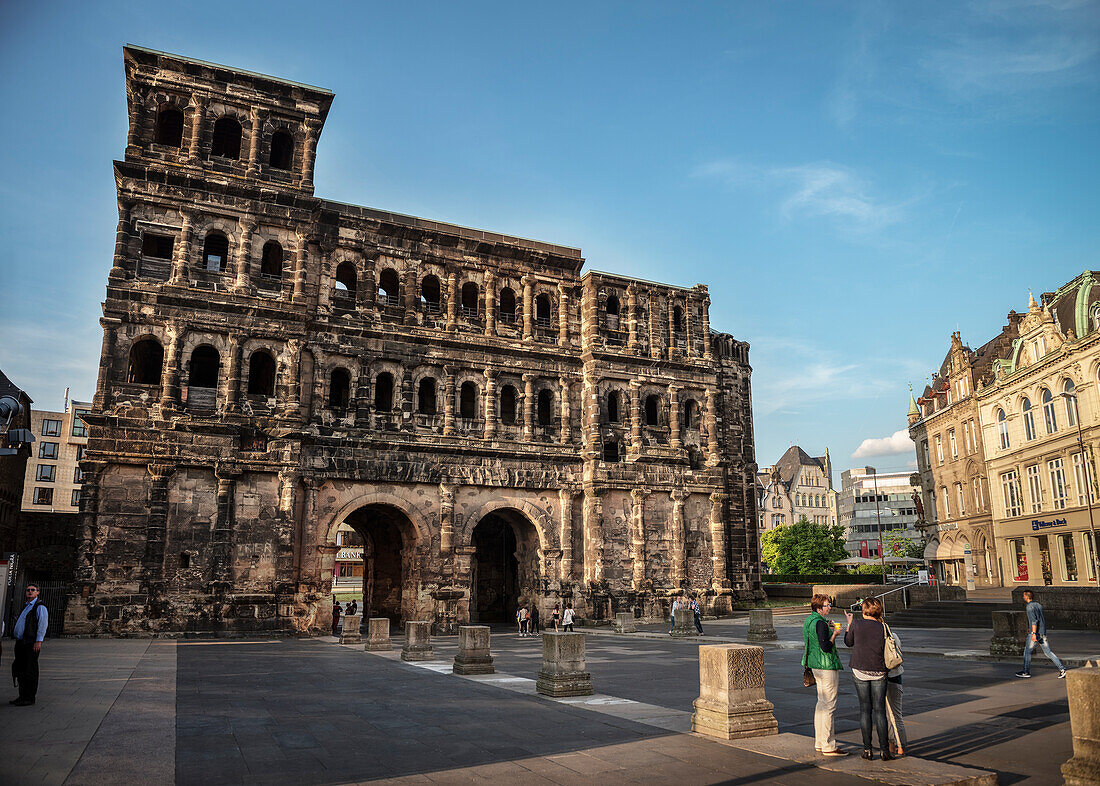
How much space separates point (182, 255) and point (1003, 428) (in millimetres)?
47196

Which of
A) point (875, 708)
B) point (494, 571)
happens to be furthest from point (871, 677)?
point (494, 571)

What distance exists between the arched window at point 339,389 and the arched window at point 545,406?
9.06 m

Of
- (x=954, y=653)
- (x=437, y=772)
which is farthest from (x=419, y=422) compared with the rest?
(x=437, y=772)

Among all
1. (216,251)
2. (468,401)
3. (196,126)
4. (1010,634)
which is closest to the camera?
(1010,634)

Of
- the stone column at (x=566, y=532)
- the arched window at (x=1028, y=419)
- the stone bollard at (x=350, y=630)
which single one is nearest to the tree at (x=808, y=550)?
the arched window at (x=1028, y=419)

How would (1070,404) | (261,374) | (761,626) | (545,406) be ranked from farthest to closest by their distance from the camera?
(1070,404) → (545,406) → (261,374) → (761,626)

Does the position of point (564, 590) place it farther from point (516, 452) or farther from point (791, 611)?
point (791, 611)

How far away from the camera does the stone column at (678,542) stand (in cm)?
3428

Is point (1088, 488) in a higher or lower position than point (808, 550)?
higher

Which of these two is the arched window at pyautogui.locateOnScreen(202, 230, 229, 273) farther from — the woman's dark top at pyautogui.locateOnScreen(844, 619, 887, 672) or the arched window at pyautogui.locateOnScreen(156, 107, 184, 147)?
the woman's dark top at pyautogui.locateOnScreen(844, 619, 887, 672)

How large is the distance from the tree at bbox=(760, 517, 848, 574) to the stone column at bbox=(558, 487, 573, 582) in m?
39.4

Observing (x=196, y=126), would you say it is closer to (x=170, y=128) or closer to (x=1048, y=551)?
→ (x=170, y=128)

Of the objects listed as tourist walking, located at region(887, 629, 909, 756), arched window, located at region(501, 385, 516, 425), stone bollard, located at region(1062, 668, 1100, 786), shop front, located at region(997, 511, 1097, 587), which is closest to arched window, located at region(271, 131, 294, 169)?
arched window, located at region(501, 385, 516, 425)

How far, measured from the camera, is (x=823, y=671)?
8836 millimetres
